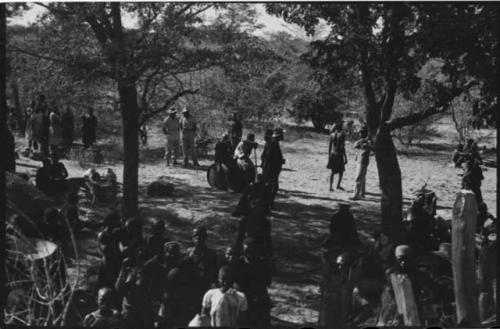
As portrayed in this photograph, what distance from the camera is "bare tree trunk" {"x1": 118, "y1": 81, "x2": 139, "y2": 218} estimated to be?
29.7 ft

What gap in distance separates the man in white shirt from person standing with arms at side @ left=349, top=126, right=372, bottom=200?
4089mm

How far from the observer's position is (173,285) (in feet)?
21.7

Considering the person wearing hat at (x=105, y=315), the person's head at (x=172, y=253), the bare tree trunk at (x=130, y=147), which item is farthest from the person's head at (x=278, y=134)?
the person wearing hat at (x=105, y=315)

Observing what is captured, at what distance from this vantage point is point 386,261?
7.40 m

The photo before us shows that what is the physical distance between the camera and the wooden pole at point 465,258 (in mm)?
6516

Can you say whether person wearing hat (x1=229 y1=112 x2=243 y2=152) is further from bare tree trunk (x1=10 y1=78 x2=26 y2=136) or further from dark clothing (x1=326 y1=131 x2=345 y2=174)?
bare tree trunk (x1=10 y1=78 x2=26 y2=136)

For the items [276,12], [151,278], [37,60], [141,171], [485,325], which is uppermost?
[276,12]

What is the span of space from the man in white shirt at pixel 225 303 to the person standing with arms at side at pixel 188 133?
12.7 ft

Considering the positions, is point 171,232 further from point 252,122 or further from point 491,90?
point 491,90

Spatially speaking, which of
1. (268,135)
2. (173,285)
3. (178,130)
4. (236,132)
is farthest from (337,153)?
(173,285)

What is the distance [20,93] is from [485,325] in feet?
21.5

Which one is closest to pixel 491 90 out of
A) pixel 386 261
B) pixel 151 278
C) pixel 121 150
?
pixel 386 261

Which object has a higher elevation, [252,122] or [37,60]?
[37,60]

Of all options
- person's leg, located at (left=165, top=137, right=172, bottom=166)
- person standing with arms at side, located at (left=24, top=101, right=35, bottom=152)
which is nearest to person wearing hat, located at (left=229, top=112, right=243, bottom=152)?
person's leg, located at (left=165, top=137, right=172, bottom=166)
